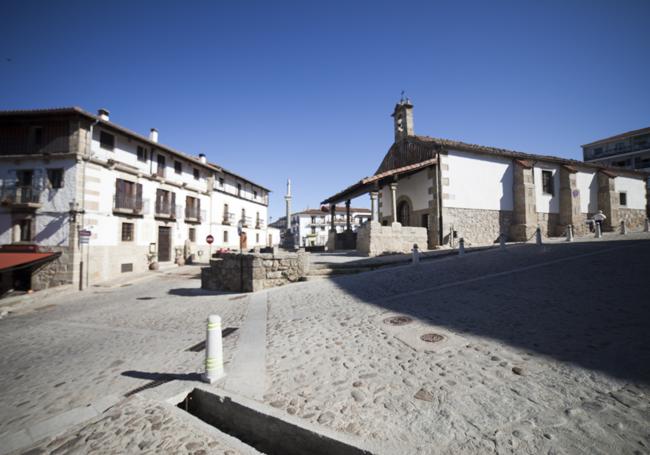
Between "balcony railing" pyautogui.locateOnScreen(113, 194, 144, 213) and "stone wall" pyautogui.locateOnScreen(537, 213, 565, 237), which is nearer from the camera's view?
"balcony railing" pyautogui.locateOnScreen(113, 194, 144, 213)

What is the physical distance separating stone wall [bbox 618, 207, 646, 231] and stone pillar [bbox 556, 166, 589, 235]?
20.6 feet

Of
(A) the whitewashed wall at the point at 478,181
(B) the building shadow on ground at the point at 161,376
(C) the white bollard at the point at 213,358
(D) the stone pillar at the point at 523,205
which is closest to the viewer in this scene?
(C) the white bollard at the point at 213,358

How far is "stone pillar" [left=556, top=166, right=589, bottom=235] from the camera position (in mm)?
18062

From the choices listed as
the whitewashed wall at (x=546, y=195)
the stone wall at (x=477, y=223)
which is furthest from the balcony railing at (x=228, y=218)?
the whitewashed wall at (x=546, y=195)

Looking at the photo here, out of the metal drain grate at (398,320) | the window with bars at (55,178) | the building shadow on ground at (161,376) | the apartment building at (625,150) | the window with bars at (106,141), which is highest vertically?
the apartment building at (625,150)

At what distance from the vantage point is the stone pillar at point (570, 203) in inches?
711

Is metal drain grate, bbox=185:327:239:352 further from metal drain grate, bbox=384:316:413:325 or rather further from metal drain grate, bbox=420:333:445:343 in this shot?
metal drain grate, bbox=420:333:445:343

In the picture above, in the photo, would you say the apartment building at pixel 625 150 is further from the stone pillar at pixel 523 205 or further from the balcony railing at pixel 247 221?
the balcony railing at pixel 247 221

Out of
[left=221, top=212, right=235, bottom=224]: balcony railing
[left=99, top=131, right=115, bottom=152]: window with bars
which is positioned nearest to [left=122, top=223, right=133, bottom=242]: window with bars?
[left=99, top=131, right=115, bottom=152]: window with bars

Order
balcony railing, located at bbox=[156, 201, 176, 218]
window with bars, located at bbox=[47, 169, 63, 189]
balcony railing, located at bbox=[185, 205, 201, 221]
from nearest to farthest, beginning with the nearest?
window with bars, located at bbox=[47, 169, 63, 189], balcony railing, located at bbox=[156, 201, 176, 218], balcony railing, located at bbox=[185, 205, 201, 221]

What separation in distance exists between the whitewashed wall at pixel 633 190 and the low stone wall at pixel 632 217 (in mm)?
404

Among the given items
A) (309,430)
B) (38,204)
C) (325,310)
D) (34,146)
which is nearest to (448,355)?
(309,430)

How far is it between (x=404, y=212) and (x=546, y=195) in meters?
9.64

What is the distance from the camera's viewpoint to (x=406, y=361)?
10.6 ft
